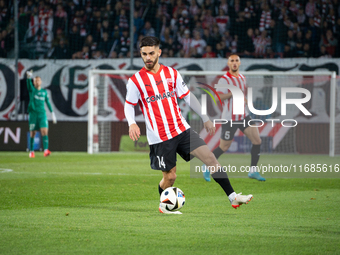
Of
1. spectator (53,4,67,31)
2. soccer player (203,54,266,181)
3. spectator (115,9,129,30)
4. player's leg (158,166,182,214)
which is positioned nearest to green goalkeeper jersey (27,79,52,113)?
spectator (53,4,67,31)

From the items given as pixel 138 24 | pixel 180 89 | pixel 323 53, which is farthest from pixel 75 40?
pixel 180 89

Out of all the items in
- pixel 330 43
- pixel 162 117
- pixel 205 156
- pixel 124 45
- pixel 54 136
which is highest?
pixel 330 43

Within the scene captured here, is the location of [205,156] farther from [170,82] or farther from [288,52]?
[288,52]

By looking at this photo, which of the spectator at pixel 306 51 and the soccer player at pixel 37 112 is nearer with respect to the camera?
the soccer player at pixel 37 112

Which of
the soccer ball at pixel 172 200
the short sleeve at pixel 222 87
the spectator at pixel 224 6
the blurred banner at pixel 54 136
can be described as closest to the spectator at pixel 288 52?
the spectator at pixel 224 6

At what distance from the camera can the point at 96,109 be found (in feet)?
53.2

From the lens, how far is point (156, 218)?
197 inches

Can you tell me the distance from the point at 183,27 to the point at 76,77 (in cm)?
438

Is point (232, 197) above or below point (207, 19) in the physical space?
below

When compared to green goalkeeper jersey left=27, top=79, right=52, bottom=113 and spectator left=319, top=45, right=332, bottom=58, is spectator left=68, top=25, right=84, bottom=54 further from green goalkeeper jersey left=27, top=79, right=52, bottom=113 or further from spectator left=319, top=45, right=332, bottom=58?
spectator left=319, top=45, right=332, bottom=58

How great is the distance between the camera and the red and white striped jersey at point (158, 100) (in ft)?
17.7

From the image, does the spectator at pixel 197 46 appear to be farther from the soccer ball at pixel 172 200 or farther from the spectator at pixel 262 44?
the soccer ball at pixel 172 200

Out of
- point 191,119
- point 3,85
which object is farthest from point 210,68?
point 3,85

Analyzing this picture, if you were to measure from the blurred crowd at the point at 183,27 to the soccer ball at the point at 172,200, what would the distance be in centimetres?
1249
